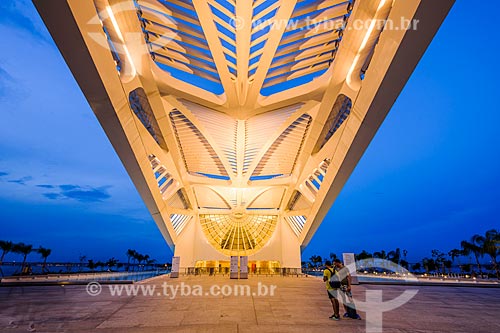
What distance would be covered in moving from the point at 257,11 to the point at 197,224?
25967mm

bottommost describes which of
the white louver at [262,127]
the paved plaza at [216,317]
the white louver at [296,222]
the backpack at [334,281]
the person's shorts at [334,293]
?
the paved plaza at [216,317]

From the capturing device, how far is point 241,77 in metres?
13.7

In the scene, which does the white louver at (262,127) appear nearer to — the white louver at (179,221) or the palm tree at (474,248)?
the white louver at (179,221)

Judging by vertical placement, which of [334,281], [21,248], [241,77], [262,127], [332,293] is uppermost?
[241,77]

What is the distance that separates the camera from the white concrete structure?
7.73m

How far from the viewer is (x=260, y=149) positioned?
67.7ft

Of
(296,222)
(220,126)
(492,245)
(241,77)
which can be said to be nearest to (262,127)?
(220,126)

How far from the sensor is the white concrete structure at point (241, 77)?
304 inches

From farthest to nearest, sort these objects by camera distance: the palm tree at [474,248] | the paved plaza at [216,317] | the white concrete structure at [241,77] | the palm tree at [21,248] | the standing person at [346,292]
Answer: the palm tree at [21,248]
the palm tree at [474,248]
the white concrete structure at [241,77]
the standing person at [346,292]
the paved plaza at [216,317]

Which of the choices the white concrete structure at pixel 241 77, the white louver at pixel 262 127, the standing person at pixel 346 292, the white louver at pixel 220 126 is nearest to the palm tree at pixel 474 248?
the white concrete structure at pixel 241 77

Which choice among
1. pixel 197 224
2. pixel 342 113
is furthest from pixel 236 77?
pixel 197 224

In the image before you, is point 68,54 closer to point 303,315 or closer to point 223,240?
point 303,315

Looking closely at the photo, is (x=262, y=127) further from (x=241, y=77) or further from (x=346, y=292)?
(x=346, y=292)

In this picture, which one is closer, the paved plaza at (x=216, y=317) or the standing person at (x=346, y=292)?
the paved plaza at (x=216, y=317)
